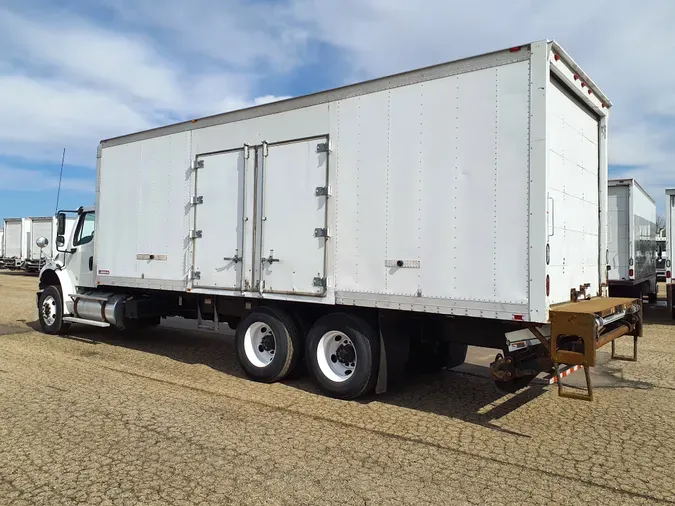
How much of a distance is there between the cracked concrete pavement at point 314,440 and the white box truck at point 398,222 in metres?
0.58

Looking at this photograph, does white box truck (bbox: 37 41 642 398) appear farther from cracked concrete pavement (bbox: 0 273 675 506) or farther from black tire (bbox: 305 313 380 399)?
cracked concrete pavement (bbox: 0 273 675 506)

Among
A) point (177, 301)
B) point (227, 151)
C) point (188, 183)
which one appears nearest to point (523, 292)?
point (227, 151)

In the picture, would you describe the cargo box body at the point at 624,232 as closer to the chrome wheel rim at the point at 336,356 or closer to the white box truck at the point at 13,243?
the chrome wheel rim at the point at 336,356

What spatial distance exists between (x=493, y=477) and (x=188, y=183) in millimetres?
5839

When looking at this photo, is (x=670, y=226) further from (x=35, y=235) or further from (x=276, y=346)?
(x=35, y=235)

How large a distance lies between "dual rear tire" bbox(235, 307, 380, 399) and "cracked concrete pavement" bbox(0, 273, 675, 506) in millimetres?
240

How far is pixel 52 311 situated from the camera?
1047 centimetres

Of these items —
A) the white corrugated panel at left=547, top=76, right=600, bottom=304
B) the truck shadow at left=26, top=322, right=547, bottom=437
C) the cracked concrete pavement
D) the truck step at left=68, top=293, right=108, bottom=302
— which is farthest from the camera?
the truck step at left=68, top=293, right=108, bottom=302

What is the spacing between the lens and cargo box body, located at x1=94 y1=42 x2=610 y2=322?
5.00 meters

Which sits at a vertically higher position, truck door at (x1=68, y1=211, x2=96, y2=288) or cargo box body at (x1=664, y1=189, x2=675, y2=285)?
cargo box body at (x1=664, y1=189, x2=675, y2=285)

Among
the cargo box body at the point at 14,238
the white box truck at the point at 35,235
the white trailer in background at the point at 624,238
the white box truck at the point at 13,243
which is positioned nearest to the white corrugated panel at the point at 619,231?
the white trailer in background at the point at 624,238

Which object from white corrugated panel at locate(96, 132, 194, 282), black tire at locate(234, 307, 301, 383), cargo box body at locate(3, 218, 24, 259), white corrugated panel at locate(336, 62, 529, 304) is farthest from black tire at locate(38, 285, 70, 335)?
cargo box body at locate(3, 218, 24, 259)

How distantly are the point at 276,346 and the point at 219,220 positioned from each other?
201 cm

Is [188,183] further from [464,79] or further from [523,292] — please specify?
[523,292]
